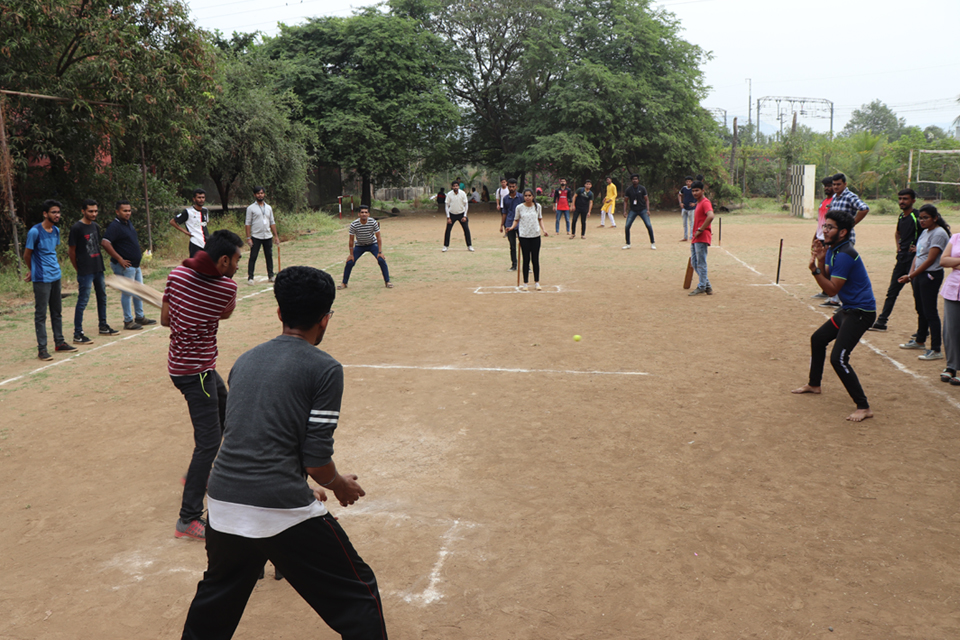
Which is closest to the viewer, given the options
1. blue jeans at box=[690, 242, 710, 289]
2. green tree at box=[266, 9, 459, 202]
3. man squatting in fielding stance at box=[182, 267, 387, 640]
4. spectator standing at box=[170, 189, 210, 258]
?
man squatting in fielding stance at box=[182, 267, 387, 640]

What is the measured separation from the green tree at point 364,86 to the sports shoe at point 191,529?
1209 inches

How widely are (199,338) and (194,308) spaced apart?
204 millimetres

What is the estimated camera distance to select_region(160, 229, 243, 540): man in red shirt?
14.8ft

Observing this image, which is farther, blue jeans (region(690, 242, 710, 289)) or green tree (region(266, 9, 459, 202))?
green tree (region(266, 9, 459, 202))

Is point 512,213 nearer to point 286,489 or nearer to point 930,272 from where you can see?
point 930,272

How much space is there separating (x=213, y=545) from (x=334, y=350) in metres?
6.49

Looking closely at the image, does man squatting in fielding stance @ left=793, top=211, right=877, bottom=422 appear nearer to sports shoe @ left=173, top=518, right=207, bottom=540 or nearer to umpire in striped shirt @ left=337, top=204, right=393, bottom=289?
sports shoe @ left=173, top=518, right=207, bottom=540

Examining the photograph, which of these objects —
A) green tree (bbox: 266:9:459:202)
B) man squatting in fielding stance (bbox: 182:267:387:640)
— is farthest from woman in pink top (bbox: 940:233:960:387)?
green tree (bbox: 266:9:459:202)

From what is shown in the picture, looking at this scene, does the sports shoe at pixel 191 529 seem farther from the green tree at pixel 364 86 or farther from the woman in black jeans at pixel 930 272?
the green tree at pixel 364 86

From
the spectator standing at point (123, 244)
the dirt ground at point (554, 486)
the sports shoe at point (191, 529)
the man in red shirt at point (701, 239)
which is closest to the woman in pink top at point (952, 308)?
the dirt ground at point (554, 486)

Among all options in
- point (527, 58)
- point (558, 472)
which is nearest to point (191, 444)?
point (558, 472)

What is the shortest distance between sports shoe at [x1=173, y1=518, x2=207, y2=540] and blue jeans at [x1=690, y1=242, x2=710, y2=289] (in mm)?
9933

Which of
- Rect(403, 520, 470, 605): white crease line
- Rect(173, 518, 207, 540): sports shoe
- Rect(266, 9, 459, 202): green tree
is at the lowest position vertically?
Rect(403, 520, 470, 605): white crease line

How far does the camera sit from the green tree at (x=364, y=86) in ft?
112
